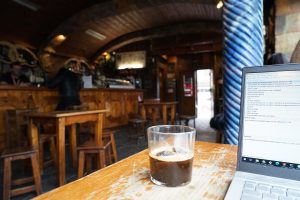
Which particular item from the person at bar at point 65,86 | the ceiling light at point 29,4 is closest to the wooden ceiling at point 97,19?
the ceiling light at point 29,4

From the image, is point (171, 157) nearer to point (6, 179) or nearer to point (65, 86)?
point (6, 179)

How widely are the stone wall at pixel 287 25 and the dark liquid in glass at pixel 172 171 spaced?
8.34 feet

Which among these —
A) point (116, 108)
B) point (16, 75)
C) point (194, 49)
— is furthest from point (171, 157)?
point (194, 49)

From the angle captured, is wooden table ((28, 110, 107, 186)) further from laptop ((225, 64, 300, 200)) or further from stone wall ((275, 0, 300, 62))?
stone wall ((275, 0, 300, 62))

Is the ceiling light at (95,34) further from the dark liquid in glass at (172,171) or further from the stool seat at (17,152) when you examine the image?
the dark liquid in glass at (172,171)

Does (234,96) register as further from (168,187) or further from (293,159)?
(168,187)

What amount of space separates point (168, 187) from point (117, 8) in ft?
22.9

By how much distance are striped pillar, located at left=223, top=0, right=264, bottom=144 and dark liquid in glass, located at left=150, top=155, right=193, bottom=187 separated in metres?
0.41

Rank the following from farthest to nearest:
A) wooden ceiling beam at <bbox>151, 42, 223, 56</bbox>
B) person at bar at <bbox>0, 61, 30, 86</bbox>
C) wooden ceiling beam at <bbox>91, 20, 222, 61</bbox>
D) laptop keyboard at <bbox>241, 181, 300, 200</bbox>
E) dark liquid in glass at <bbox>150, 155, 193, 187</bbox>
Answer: wooden ceiling beam at <bbox>151, 42, 223, 56</bbox>
wooden ceiling beam at <bbox>91, 20, 222, 61</bbox>
person at bar at <bbox>0, 61, 30, 86</bbox>
dark liquid in glass at <bbox>150, 155, 193, 187</bbox>
laptop keyboard at <bbox>241, 181, 300, 200</bbox>

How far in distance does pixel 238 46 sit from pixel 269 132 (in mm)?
448

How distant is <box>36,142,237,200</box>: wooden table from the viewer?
532 millimetres

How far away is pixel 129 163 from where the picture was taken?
0.78 m

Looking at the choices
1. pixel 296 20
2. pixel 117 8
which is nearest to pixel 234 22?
pixel 296 20

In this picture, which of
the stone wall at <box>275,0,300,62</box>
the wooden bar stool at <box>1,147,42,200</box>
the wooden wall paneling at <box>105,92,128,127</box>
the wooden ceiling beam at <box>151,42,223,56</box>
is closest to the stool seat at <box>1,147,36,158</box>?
the wooden bar stool at <box>1,147,42,200</box>
